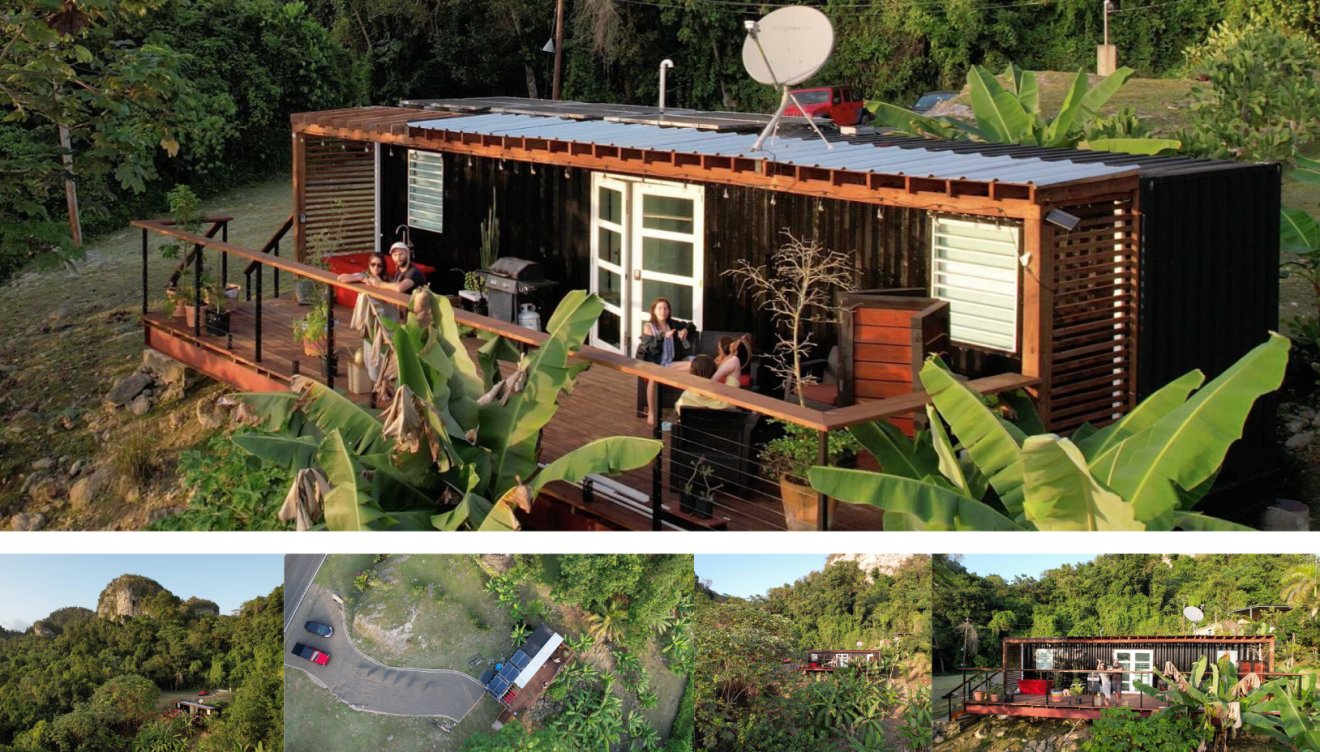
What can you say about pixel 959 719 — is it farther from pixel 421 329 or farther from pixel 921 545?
pixel 421 329

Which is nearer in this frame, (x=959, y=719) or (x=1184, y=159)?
(x=959, y=719)

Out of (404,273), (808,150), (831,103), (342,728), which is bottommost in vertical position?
(342,728)

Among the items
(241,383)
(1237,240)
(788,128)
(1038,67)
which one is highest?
(1038,67)

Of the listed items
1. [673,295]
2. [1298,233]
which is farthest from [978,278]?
[1298,233]

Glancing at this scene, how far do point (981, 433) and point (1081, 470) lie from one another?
793mm

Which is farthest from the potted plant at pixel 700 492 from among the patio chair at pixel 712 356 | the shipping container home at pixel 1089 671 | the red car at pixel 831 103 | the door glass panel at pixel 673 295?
the red car at pixel 831 103

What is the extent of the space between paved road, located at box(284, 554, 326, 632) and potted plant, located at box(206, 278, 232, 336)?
10.3 m

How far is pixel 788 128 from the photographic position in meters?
12.9

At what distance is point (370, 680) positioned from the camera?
4.28 metres

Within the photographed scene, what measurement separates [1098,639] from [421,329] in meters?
4.38

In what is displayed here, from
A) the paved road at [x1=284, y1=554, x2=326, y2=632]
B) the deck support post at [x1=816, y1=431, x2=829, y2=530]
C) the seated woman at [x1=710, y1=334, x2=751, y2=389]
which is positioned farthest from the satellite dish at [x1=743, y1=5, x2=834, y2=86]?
the paved road at [x1=284, y1=554, x2=326, y2=632]

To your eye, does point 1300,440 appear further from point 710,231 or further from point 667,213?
point 667,213

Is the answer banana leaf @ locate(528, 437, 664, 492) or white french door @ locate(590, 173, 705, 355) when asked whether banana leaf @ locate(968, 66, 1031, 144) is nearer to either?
white french door @ locate(590, 173, 705, 355)

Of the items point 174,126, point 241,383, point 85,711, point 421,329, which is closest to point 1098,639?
point 85,711
